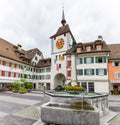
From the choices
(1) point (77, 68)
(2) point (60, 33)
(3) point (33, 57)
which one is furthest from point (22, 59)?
(1) point (77, 68)

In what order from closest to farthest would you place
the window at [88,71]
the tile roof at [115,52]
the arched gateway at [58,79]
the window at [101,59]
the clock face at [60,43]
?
the window at [101,59]
the tile roof at [115,52]
the window at [88,71]
the clock face at [60,43]
the arched gateway at [58,79]

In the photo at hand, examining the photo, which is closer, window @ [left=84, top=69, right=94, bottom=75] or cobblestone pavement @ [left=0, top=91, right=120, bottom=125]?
cobblestone pavement @ [left=0, top=91, right=120, bottom=125]

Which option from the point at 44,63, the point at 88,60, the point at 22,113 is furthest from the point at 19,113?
the point at 44,63

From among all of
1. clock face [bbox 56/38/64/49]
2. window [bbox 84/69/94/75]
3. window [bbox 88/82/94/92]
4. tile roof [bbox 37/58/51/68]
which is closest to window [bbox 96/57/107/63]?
window [bbox 84/69/94/75]

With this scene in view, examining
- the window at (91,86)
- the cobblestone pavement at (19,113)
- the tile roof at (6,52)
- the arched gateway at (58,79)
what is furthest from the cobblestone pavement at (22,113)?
the arched gateway at (58,79)

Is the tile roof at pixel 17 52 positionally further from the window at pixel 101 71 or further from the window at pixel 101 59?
the window at pixel 101 71

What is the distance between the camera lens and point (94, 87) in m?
32.5

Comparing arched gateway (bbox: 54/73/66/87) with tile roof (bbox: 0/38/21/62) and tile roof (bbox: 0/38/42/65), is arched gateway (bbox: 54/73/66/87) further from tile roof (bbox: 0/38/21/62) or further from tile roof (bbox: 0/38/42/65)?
tile roof (bbox: 0/38/21/62)

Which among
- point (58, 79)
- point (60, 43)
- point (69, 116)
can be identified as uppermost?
point (60, 43)

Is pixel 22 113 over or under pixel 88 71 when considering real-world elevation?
under

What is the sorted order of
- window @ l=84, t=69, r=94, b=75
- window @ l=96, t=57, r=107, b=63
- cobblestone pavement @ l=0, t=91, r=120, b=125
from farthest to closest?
window @ l=84, t=69, r=94, b=75
window @ l=96, t=57, r=107, b=63
cobblestone pavement @ l=0, t=91, r=120, b=125

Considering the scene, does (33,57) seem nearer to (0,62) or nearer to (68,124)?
(0,62)

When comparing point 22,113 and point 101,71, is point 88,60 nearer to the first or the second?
point 101,71

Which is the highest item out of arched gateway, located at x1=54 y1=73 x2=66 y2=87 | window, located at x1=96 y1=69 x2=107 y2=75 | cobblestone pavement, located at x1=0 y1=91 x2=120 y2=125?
window, located at x1=96 y1=69 x2=107 y2=75
